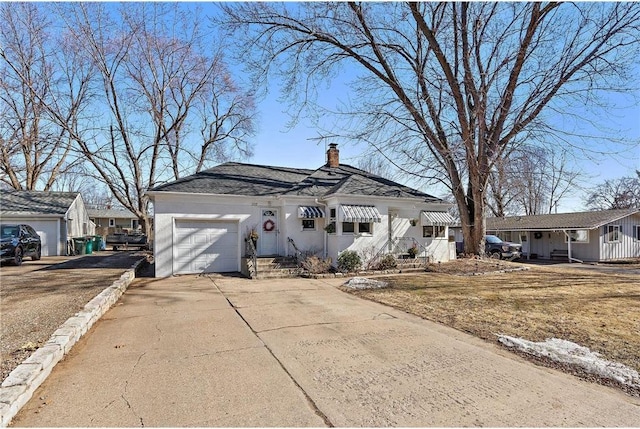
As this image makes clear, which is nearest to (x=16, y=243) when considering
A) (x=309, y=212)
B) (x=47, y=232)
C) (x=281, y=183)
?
(x=47, y=232)

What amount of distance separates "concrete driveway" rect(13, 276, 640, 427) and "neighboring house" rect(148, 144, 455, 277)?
6856 mm

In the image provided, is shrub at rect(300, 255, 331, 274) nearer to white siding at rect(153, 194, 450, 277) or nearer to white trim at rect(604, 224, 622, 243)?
white siding at rect(153, 194, 450, 277)

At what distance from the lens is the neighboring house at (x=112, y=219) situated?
4406cm

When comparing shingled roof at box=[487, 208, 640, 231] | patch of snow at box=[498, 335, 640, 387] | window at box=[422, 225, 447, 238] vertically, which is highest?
shingled roof at box=[487, 208, 640, 231]

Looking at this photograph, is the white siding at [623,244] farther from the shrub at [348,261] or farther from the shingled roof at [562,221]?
the shrub at [348,261]

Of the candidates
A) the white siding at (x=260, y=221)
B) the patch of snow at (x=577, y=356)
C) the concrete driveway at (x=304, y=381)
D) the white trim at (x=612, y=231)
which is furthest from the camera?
the white trim at (x=612, y=231)

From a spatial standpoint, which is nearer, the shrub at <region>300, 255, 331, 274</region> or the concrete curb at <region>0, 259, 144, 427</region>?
the concrete curb at <region>0, 259, 144, 427</region>

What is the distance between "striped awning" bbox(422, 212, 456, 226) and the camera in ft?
50.5

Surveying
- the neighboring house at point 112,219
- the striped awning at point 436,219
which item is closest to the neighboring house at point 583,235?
the striped awning at point 436,219

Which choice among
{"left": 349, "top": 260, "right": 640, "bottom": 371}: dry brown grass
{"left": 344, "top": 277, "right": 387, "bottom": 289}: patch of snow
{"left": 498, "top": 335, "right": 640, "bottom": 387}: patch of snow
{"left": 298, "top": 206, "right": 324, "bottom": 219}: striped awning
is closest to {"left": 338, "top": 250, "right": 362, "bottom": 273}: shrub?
{"left": 349, "top": 260, "right": 640, "bottom": 371}: dry brown grass

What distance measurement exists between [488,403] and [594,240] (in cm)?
2611

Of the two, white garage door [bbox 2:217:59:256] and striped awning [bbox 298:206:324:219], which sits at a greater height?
striped awning [bbox 298:206:324:219]

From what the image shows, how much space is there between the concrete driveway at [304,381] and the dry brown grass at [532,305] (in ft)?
3.53

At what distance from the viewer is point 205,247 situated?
13422mm
